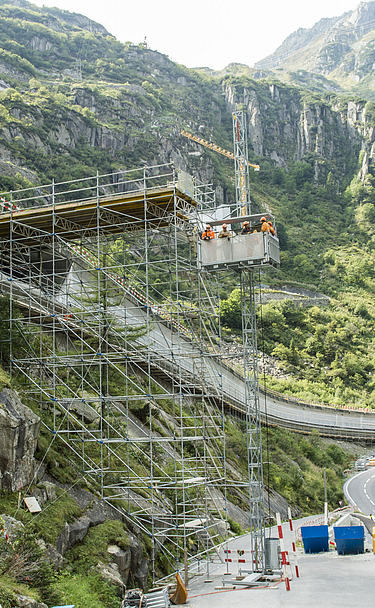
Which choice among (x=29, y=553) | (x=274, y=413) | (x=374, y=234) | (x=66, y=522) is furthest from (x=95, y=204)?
(x=374, y=234)

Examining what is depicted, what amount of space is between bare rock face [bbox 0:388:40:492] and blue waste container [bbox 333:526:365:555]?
10.4 metres

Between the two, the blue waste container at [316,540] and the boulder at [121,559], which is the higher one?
the boulder at [121,559]

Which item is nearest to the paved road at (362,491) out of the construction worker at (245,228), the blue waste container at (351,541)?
the blue waste container at (351,541)

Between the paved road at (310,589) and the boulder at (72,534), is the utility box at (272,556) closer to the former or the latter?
the paved road at (310,589)

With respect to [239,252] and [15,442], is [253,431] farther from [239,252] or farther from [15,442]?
[15,442]

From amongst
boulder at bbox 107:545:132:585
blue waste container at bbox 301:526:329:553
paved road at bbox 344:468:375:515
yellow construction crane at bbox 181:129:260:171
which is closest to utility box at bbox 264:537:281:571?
blue waste container at bbox 301:526:329:553

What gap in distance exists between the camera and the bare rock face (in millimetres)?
17938

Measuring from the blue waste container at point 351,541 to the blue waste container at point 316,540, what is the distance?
0.86 metres

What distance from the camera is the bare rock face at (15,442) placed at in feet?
58.9

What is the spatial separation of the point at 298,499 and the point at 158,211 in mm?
23601

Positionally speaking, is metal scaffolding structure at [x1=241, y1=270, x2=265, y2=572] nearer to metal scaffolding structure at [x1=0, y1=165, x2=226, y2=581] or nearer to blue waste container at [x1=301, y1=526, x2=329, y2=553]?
metal scaffolding structure at [x1=0, y1=165, x2=226, y2=581]

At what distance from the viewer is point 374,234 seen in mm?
156500

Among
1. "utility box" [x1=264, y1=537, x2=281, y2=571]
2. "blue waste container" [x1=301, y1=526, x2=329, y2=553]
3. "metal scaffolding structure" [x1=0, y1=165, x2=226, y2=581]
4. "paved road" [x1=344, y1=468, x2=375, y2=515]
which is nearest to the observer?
"utility box" [x1=264, y1=537, x2=281, y2=571]

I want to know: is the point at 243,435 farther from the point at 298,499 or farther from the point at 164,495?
the point at 164,495
